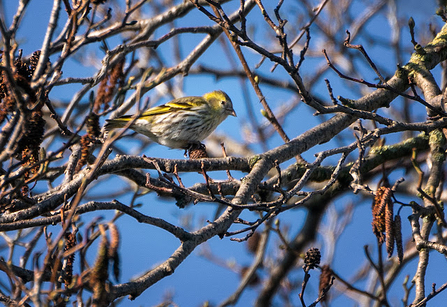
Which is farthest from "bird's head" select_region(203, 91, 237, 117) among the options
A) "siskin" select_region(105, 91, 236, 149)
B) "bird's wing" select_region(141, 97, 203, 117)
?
"bird's wing" select_region(141, 97, 203, 117)

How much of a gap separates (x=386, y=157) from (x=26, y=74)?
3.27 meters

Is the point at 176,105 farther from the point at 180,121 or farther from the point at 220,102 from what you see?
the point at 220,102

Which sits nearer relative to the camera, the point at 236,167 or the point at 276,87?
the point at 236,167

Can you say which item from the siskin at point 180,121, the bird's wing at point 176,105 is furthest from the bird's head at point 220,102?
the bird's wing at point 176,105

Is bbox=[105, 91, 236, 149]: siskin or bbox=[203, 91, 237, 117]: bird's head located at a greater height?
bbox=[203, 91, 237, 117]: bird's head

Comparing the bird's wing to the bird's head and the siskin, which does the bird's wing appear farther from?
the bird's head

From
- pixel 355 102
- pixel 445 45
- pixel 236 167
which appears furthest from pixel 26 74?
pixel 445 45

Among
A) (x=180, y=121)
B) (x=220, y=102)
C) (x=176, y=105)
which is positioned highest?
(x=220, y=102)

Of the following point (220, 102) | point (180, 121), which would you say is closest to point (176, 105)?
point (180, 121)

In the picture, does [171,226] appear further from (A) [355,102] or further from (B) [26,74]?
(A) [355,102]

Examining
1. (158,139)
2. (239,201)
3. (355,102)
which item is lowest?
(239,201)

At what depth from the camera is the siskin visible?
5445 mm

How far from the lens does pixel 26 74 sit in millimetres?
2385

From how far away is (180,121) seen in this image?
5.57m
